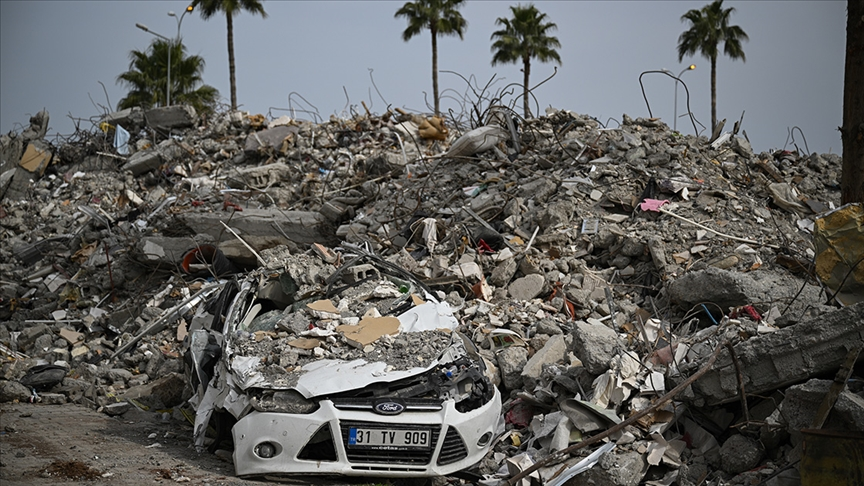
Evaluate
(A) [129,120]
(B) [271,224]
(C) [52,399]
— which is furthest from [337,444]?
(A) [129,120]

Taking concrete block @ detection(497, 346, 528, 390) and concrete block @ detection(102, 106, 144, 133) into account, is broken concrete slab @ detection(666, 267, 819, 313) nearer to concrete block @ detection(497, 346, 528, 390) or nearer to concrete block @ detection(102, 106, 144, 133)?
concrete block @ detection(497, 346, 528, 390)

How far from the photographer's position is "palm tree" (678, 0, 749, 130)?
31344mm

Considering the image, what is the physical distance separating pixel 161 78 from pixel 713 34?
2486 cm

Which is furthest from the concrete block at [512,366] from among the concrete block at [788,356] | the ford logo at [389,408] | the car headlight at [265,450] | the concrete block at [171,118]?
the concrete block at [171,118]

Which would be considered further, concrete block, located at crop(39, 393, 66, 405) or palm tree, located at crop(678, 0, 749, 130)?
palm tree, located at crop(678, 0, 749, 130)

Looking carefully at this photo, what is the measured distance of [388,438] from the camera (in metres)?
4.55

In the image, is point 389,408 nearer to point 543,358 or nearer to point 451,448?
point 451,448

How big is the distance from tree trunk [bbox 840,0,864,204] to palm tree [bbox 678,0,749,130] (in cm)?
2460

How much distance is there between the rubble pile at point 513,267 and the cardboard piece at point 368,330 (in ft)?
0.16

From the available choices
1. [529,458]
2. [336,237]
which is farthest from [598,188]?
[529,458]

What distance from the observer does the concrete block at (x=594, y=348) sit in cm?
560

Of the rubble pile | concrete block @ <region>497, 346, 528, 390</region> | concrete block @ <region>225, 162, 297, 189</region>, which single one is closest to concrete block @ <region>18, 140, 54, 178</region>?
the rubble pile

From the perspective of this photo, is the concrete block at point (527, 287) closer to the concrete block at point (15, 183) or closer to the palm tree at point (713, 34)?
the concrete block at point (15, 183)

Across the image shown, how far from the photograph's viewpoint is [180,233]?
12.1 meters
